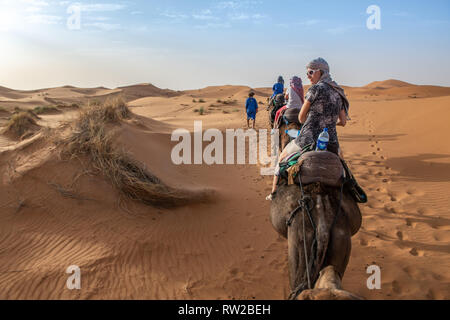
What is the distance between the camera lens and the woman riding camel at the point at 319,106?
3.52 m

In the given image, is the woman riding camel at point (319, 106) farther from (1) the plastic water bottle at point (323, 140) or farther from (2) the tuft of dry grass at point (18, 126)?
(2) the tuft of dry grass at point (18, 126)

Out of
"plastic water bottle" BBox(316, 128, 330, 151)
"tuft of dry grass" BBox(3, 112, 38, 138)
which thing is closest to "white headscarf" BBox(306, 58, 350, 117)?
"plastic water bottle" BBox(316, 128, 330, 151)

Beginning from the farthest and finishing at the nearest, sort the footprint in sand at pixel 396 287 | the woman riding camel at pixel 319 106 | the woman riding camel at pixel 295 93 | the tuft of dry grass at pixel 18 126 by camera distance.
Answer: the tuft of dry grass at pixel 18 126 → the woman riding camel at pixel 295 93 → the footprint in sand at pixel 396 287 → the woman riding camel at pixel 319 106

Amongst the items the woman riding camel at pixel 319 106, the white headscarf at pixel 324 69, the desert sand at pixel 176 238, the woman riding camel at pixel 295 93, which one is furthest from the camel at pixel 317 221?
the woman riding camel at pixel 295 93

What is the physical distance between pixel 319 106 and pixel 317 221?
1.50m

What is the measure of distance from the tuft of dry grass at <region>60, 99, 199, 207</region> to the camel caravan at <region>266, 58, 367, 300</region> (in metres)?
3.23

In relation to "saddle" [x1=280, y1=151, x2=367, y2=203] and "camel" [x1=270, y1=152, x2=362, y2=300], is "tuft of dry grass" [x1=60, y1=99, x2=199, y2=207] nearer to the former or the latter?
"camel" [x1=270, y1=152, x2=362, y2=300]

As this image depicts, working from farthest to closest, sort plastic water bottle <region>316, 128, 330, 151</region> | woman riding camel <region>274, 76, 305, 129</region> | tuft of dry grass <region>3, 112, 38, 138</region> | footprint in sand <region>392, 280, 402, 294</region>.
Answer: tuft of dry grass <region>3, 112, 38, 138</region>, woman riding camel <region>274, 76, 305, 129</region>, footprint in sand <region>392, 280, 402, 294</region>, plastic water bottle <region>316, 128, 330, 151</region>

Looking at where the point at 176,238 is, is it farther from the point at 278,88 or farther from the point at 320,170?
the point at 278,88

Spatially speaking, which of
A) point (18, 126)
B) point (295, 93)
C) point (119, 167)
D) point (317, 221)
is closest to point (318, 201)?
point (317, 221)

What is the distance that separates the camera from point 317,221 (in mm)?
2756

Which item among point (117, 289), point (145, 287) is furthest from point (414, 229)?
point (117, 289)

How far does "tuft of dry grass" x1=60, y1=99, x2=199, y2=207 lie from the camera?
20.0ft
